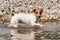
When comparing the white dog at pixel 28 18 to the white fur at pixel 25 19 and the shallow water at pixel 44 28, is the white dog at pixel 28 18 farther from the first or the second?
the shallow water at pixel 44 28

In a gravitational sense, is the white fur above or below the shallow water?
above

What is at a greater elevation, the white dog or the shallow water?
the white dog

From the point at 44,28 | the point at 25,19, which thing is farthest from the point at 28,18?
the point at 44,28

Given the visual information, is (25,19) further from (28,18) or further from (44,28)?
(44,28)

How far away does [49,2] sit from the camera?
275 inches

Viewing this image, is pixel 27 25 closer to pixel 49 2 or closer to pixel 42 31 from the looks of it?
pixel 42 31

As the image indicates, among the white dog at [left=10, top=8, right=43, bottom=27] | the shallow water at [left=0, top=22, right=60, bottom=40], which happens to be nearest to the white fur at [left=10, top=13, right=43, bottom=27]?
the white dog at [left=10, top=8, right=43, bottom=27]

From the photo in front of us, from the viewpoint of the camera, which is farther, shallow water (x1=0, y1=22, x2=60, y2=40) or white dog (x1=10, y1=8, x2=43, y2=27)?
white dog (x1=10, y1=8, x2=43, y2=27)

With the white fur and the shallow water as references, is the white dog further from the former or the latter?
the shallow water

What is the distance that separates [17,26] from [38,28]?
498 millimetres

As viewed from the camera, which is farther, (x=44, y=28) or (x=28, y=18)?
(x=28, y=18)

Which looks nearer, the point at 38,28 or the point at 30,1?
the point at 38,28

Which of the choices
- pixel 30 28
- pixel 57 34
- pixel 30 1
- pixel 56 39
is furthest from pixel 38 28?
pixel 30 1

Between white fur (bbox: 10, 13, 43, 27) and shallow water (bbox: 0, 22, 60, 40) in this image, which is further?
white fur (bbox: 10, 13, 43, 27)
